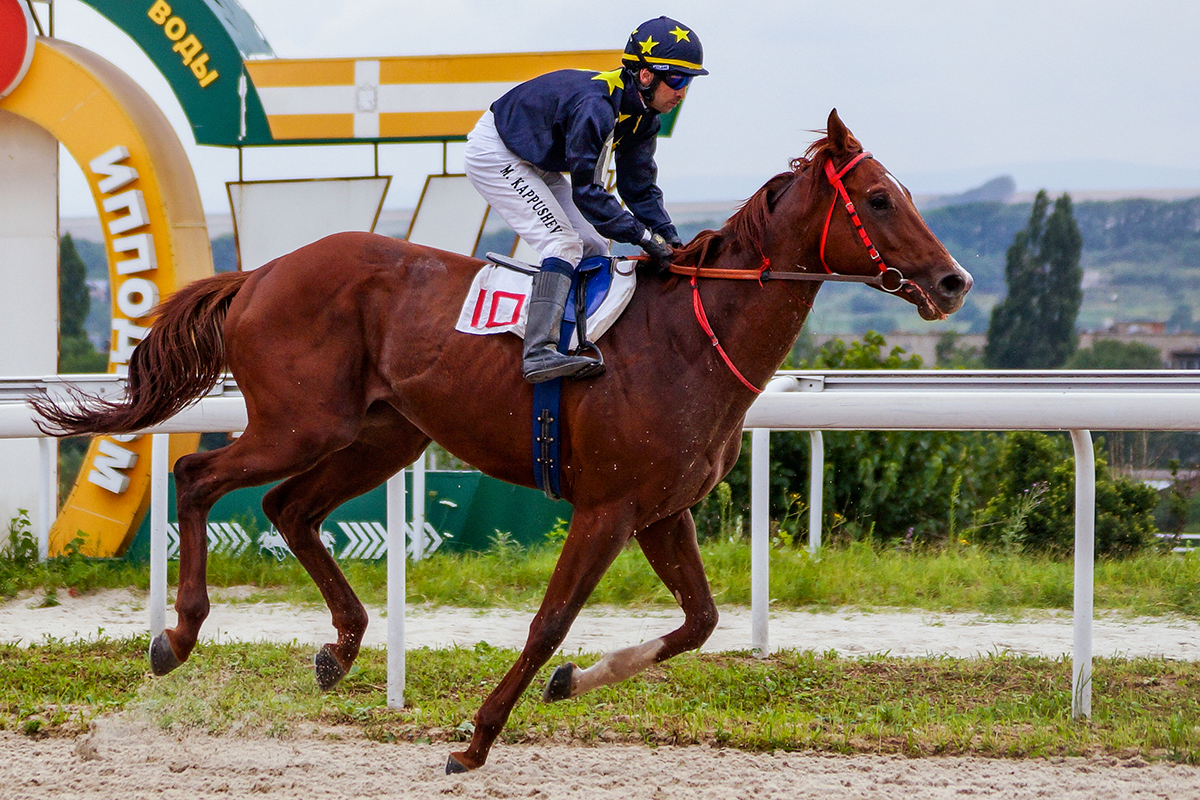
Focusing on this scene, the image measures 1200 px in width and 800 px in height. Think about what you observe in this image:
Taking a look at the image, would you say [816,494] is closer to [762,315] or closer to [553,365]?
[762,315]

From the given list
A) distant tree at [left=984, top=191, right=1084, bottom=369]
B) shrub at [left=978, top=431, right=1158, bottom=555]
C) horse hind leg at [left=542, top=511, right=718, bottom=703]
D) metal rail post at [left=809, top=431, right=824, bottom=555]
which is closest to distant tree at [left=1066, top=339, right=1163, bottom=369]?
distant tree at [left=984, top=191, right=1084, bottom=369]

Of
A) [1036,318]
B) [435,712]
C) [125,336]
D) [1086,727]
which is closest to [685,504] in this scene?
[435,712]

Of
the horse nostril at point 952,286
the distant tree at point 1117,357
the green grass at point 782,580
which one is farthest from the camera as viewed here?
the distant tree at point 1117,357

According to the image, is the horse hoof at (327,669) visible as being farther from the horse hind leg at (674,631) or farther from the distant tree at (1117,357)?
the distant tree at (1117,357)

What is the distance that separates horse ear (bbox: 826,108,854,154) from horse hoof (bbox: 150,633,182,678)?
2.58 meters

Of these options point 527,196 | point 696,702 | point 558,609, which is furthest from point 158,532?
point 696,702

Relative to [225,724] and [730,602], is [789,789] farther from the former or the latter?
[730,602]

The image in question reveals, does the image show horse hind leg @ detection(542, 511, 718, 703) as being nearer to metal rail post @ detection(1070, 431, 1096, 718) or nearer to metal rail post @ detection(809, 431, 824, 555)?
metal rail post @ detection(1070, 431, 1096, 718)

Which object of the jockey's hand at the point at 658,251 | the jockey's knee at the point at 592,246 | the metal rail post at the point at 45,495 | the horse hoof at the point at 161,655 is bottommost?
the horse hoof at the point at 161,655

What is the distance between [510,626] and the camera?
5570mm

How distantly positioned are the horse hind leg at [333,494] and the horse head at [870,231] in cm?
157

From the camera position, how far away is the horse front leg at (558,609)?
3.39 metres

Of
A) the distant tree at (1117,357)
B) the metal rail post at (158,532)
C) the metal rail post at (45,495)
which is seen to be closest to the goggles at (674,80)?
the metal rail post at (158,532)

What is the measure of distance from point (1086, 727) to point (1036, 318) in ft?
130
